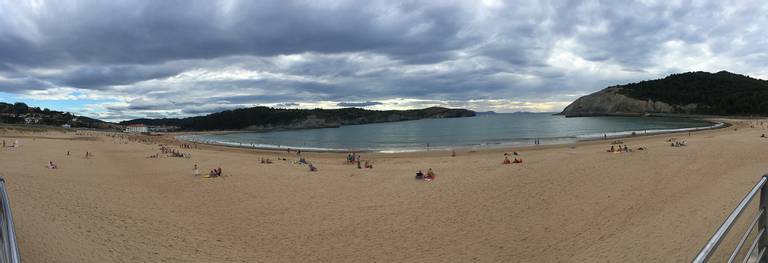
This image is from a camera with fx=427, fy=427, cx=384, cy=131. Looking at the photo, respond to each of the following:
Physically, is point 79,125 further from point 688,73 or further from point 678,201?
point 688,73

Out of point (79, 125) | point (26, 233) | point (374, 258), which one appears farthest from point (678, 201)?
point (79, 125)

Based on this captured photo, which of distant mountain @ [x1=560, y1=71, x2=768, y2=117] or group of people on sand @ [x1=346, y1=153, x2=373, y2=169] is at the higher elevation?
distant mountain @ [x1=560, y1=71, x2=768, y2=117]

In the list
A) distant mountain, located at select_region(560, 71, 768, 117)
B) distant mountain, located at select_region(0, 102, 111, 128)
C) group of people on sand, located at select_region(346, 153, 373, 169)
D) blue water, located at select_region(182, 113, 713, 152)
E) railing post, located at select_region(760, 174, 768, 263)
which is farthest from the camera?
distant mountain, located at select_region(0, 102, 111, 128)

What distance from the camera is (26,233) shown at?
25.5ft

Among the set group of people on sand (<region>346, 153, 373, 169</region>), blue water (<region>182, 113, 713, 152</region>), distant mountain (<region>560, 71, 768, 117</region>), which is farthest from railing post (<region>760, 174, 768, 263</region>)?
distant mountain (<region>560, 71, 768, 117</region>)

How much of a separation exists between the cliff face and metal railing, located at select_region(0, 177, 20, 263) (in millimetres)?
152516

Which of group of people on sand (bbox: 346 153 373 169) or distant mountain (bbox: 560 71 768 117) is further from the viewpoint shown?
distant mountain (bbox: 560 71 768 117)

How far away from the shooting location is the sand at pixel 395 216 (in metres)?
8.08

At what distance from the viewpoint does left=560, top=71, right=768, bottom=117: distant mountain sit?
4385 inches

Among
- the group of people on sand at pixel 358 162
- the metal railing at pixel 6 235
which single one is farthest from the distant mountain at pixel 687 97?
the metal railing at pixel 6 235

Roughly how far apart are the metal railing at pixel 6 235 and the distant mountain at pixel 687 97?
13331 centimetres

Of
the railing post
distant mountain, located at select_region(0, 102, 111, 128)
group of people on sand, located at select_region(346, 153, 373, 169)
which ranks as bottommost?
group of people on sand, located at select_region(346, 153, 373, 169)

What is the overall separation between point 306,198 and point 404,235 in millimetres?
5066

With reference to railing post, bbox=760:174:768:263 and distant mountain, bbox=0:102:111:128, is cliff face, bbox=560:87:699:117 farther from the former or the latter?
distant mountain, bbox=0:102:111:128
